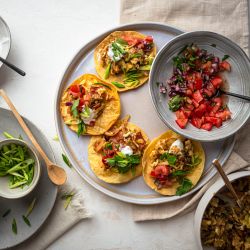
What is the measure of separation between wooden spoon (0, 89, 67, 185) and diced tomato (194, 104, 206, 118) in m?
1.33

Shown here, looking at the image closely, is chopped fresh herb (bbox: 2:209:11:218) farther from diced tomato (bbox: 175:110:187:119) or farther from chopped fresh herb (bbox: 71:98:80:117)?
diced tomato (bbox: 175:110:187:119)

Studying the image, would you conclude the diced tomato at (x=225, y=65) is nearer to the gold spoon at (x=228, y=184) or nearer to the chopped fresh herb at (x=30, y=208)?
the gold spoon at (x=228, y=184)

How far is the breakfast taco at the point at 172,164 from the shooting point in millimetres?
3943

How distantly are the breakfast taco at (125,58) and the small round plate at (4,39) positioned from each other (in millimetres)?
843

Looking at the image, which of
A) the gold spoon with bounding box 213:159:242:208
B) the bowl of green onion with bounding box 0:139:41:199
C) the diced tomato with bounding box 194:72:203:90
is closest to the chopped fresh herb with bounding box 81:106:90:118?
the bowl of green onion with bounding box 0:139:41:199

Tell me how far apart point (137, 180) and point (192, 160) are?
0.54 m

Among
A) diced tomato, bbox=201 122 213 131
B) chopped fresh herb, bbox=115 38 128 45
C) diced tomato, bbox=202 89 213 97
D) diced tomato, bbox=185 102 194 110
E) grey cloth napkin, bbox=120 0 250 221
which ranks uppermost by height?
grey cloth napkin, bbox=120 0 250 221

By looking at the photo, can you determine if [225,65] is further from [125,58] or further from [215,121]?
[125,58]

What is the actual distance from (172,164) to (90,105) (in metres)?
0.92

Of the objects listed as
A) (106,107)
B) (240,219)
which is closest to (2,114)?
(106,107)

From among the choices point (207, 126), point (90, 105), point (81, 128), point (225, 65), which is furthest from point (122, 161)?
point (225, 65)

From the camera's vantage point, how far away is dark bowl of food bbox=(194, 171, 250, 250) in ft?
12.7

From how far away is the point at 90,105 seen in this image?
3.98 m

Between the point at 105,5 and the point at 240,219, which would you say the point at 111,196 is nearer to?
the point at 240,219
